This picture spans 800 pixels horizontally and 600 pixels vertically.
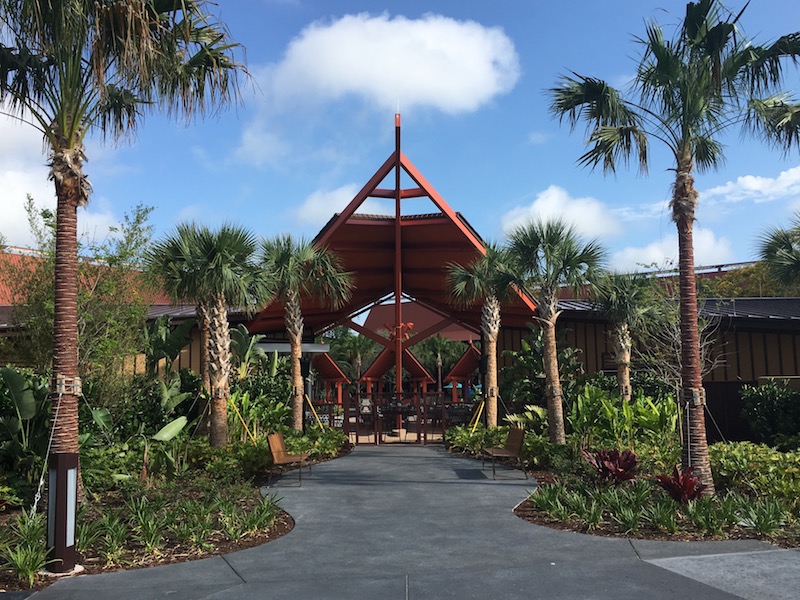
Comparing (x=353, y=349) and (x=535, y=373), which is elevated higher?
(x=353, y=349)

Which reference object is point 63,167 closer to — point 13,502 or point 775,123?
point 13,502

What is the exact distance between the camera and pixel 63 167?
22.7 feet

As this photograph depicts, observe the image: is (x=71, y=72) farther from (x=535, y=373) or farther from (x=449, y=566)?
(x=535, y=373)

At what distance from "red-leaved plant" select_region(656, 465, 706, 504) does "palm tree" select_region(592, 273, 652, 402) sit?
21.8 ft

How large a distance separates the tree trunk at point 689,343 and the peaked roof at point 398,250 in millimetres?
7344

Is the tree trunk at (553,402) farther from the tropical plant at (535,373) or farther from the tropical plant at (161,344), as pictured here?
the tropical plant at (161,344)

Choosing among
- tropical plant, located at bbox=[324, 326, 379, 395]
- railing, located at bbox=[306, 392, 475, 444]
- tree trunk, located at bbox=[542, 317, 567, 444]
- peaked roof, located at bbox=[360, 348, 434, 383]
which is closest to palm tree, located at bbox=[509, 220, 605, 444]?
tree trunk, located at bbox=[542, 317, 567, 444]

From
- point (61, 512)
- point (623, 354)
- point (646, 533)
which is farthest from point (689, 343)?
point (61, 512)

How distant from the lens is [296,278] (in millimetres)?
15016

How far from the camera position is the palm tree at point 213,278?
458 inches

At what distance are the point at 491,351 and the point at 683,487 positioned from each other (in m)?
8.45

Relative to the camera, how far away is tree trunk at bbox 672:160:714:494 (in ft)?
28.2

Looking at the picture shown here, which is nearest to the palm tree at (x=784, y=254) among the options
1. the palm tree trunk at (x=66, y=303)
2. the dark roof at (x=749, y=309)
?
the dark roof at (x=749, y=309)

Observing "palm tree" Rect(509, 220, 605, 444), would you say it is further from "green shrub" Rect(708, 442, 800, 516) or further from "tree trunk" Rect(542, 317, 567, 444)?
"green shrub" Rect(708, 442, 800, 516)
